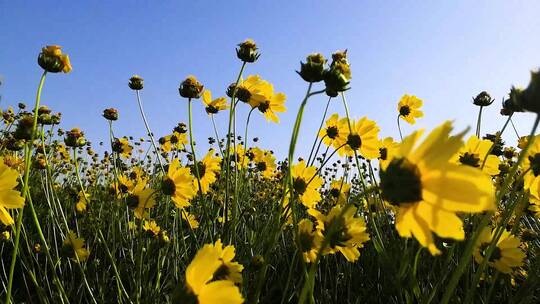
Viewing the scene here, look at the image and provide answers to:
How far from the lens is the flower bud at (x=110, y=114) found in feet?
9.70

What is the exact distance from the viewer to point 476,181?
66cm

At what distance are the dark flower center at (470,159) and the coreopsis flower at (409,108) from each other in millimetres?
1330

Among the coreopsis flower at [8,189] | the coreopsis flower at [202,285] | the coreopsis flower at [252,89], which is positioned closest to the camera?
the coreopsis flower at [202,285]

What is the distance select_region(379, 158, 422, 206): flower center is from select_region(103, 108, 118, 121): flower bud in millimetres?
2562

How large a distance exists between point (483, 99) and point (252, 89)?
1.18 metres

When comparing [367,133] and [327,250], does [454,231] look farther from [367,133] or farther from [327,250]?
[367,133]

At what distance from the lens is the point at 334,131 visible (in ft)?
8.56

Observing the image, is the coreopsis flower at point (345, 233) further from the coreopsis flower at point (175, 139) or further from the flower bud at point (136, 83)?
the coreopsis flower at point (175, 139)

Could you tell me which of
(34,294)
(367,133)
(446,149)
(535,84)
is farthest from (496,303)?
(34,294)

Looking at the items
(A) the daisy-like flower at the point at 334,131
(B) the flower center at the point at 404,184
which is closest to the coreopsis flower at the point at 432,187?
(B) the flower center at the point at 404,184

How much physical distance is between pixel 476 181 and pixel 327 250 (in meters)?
0.84

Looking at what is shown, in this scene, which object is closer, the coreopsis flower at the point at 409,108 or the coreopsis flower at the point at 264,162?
the coreopsis flower at the point at 409,108

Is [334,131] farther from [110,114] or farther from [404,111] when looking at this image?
[110,114]

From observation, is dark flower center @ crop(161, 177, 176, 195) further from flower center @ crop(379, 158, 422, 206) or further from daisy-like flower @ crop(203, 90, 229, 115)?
flower center @ crop(379, 158, 422, 206)
